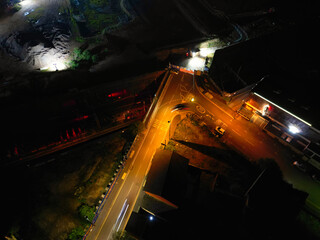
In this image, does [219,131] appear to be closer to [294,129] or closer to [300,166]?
[294,129]

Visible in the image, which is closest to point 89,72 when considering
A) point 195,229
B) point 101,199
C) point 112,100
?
point 112,100

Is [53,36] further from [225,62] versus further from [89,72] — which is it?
[225,62]

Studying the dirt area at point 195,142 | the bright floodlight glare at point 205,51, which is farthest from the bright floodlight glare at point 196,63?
the dirt area at point 195,142

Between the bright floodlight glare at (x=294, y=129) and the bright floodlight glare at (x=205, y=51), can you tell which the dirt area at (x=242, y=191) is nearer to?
the bright floodlight glare at (x=294, y=129)

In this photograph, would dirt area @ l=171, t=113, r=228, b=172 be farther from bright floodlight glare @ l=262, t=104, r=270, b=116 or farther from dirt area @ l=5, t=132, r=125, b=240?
dirt area @ l=5, t=132, r=125, b=240

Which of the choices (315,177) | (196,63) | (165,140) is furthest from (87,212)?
(196,63)

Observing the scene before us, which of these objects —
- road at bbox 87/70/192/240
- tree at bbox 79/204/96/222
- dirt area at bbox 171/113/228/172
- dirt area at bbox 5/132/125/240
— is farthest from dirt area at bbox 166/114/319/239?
tree at bbox 79/204/96/222
